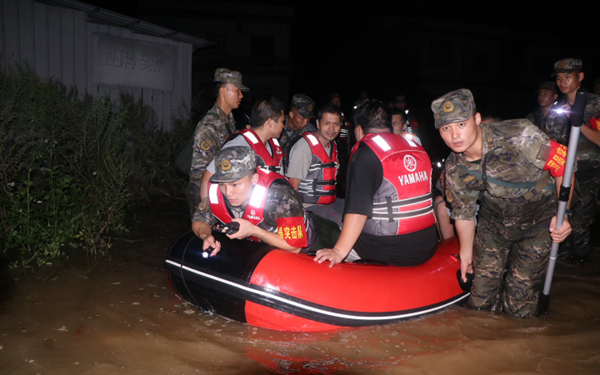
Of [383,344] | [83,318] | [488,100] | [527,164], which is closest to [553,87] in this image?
[527,164]

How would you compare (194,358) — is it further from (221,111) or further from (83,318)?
(221,111)

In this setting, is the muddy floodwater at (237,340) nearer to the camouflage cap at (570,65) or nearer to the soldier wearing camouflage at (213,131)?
the soldier wearing camouflage at (213,131)

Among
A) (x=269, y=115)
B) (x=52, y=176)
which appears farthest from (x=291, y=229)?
(x=52, y=176)

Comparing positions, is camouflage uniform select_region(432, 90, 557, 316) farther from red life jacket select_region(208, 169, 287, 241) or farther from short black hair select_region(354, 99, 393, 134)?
red life jacket select_region(208, 169, 287, 241)

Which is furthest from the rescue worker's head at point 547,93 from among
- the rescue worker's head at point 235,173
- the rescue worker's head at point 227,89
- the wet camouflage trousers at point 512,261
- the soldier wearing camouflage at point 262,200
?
the rescue worker's head at point 235,173

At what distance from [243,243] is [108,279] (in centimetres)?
161

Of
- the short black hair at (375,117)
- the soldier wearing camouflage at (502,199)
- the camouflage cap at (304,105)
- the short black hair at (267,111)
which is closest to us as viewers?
the soldier wearing camouflage at (502,199)

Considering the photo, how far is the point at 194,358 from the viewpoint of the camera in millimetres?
2969

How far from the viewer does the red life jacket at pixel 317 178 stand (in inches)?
194

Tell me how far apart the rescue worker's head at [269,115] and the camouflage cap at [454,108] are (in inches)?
71.8

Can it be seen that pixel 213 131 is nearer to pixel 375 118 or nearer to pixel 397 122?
pixel 375 118

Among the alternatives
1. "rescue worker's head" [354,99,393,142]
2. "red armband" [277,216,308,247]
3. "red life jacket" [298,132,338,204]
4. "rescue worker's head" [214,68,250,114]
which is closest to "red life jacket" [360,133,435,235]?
"rescue worker's head" [354,99,393,142]

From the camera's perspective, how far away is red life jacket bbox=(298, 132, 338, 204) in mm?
4930

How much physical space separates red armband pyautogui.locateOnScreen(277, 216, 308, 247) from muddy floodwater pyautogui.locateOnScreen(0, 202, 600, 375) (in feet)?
2.22
